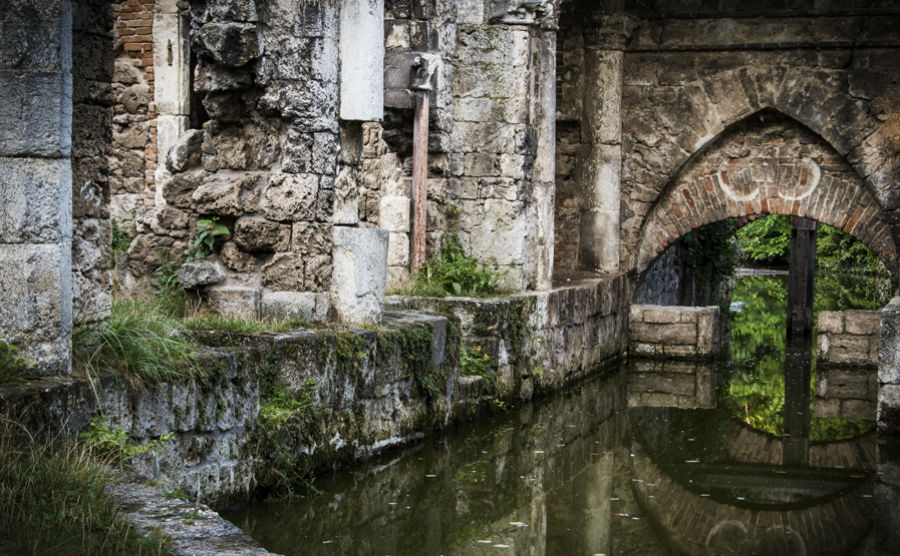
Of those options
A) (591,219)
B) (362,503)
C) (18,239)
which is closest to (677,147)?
(591,219)

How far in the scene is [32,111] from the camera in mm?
4816

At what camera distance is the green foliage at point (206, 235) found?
7332 mm

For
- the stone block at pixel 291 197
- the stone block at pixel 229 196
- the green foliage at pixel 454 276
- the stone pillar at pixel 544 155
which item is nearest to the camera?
the stone block at pixel 291 197

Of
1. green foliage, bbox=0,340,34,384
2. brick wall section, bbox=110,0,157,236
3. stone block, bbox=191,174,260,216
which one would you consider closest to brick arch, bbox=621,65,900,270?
brick wall section, bbox=110,0,157,236

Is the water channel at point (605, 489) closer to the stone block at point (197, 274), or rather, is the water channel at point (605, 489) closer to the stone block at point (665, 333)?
the stone block at point (197, 274)

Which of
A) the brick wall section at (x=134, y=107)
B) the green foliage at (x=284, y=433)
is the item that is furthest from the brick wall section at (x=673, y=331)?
the green foliage at (x=284, y=433)

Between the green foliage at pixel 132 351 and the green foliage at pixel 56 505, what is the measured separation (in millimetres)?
635

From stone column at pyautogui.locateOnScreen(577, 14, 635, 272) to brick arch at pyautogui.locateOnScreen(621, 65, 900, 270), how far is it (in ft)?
0.59

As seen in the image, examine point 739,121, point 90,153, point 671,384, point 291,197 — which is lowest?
point 671,384

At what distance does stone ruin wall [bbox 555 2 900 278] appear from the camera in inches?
488

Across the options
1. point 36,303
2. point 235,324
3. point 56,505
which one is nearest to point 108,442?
point 36,303

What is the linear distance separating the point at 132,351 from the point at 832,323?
29.1 ft

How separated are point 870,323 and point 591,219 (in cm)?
321

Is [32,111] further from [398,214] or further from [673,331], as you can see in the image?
[673,331]
